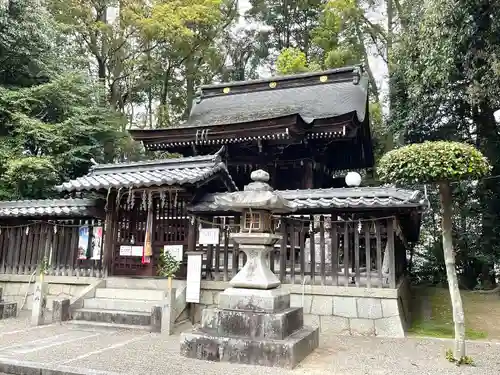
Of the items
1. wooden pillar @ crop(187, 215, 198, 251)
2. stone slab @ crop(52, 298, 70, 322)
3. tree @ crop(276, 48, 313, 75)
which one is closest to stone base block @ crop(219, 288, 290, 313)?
wooden pillar @ crop(187, 215, 198, 251)

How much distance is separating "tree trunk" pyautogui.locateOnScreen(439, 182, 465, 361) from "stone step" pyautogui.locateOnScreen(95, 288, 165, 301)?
16.9 feet

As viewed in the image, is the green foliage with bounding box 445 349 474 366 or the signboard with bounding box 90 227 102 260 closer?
the green foliage with bounding box 445 349 474 366

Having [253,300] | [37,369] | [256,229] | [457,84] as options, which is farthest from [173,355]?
[457,84]

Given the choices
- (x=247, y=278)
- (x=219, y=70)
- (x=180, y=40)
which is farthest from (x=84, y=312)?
(x=219, y=70)

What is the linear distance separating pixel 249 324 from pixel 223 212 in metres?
3.05

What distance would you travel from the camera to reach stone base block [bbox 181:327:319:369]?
498 cm

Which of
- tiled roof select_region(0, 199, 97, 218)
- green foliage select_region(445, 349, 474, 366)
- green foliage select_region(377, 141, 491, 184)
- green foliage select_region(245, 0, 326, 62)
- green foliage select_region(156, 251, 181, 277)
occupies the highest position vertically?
green foliage select_region(245, 0, 326, 62)

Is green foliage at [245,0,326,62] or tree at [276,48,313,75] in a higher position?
green foliage at [245,0,326,62]

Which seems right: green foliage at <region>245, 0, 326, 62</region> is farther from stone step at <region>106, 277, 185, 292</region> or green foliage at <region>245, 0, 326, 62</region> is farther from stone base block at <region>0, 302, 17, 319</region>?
stone base block at <region>0, 302, 17, 319</region>

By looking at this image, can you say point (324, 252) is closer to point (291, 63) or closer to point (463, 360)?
point (463, 360)

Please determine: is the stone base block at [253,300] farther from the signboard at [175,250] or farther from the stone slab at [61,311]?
the stone slab at [61,311]

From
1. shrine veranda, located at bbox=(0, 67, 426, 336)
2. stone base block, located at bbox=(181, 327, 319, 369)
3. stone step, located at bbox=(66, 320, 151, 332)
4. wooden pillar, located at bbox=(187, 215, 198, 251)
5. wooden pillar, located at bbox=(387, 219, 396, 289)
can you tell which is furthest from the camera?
wooden pillar, located at bbox=(187, 215, 198, 251)

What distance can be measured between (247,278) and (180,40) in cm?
1641

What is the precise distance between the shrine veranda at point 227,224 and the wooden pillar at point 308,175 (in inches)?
1.3
